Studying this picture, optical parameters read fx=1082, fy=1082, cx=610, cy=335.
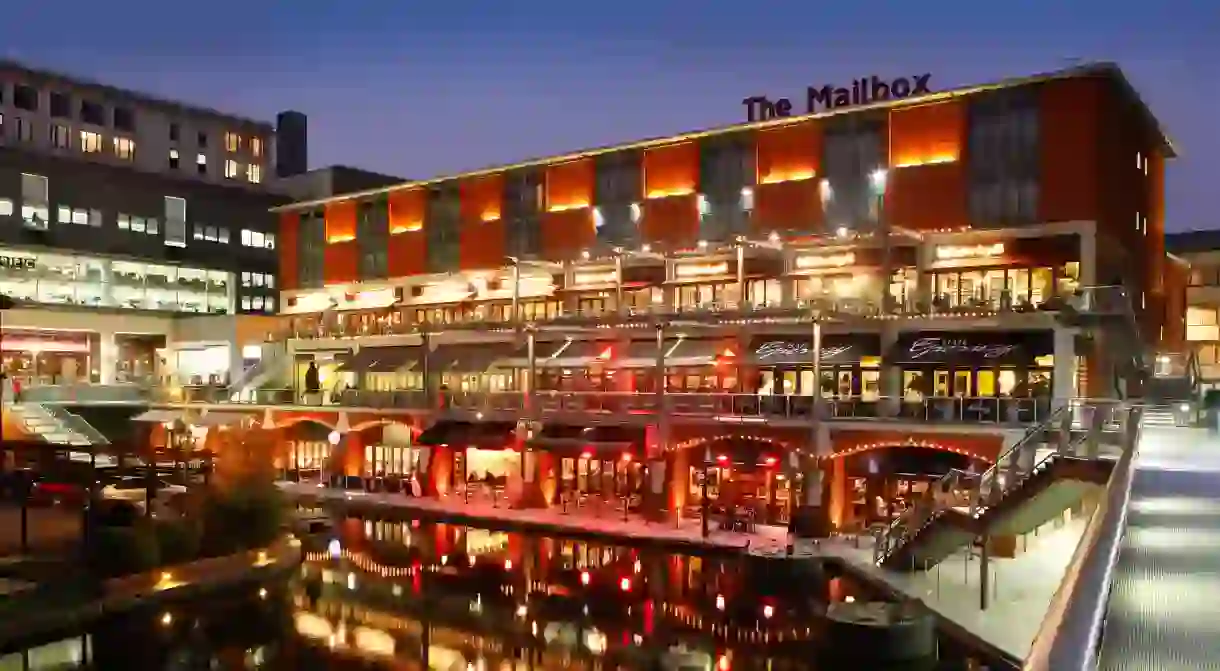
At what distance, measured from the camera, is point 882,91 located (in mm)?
41719

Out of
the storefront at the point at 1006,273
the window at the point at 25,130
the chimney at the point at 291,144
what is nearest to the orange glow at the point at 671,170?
the storefront at the point at 1006,273

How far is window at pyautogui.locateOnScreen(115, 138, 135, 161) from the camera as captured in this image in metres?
80.2

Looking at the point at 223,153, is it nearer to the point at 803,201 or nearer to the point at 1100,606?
the point at 803,201

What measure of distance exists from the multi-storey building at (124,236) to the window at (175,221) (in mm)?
78

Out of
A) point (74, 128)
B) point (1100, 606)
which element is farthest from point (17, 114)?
point (1100, 606)

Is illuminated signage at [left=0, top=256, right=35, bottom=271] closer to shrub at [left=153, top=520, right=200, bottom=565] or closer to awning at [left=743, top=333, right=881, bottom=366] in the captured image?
shrub at [left=153, top=520, right=200, bottom=565]

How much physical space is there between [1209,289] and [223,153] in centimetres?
7188

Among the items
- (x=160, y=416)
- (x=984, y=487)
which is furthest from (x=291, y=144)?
(x=984, y=487)

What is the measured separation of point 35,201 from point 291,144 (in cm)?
3463

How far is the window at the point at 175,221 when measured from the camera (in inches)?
2980

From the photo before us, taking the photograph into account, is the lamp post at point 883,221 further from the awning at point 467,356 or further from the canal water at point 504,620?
the awning at point 467,356

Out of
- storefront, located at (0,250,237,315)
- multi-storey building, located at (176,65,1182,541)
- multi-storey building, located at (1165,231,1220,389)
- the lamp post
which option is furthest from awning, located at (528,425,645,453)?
storefront, located at (0,250,237,315)

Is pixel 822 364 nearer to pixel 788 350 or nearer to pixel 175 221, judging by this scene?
pixel 788 350

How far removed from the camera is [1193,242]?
63.3 meters
